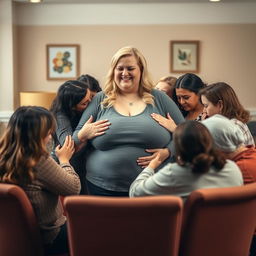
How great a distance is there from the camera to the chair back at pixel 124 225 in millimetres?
1565

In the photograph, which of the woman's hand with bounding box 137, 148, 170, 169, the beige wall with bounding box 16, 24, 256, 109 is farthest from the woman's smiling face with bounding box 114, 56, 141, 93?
the beige wall with bounding box 16, 24, 256, 109

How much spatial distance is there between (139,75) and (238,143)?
0.72 m

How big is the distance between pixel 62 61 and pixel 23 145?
3.95 m

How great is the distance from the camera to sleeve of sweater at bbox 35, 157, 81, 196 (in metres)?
1.87

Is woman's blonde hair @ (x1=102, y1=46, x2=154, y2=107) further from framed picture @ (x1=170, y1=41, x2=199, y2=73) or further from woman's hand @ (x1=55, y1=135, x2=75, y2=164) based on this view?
framed picture @ (x1=170, y1=41, x2=199, y2=73)

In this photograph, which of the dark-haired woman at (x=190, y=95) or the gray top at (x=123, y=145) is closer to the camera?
the gray top at (x=123, y=145)

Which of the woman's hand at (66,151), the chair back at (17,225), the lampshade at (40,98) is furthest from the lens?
the lampshade at (40,98)

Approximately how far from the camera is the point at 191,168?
1732 millimetres

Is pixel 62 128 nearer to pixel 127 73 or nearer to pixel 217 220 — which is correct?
pixel 127 73

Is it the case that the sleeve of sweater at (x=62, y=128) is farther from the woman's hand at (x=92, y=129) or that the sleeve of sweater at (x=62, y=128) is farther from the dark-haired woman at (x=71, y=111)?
the woman's hand at (x=92, y=129)

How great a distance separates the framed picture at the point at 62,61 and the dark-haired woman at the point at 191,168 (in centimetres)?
408

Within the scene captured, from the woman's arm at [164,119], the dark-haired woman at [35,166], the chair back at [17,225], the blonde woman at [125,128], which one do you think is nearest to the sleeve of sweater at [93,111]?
the blonde woman at [125,128]

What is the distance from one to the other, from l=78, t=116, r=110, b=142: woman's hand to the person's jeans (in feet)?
1.77

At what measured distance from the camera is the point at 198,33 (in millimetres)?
5633
